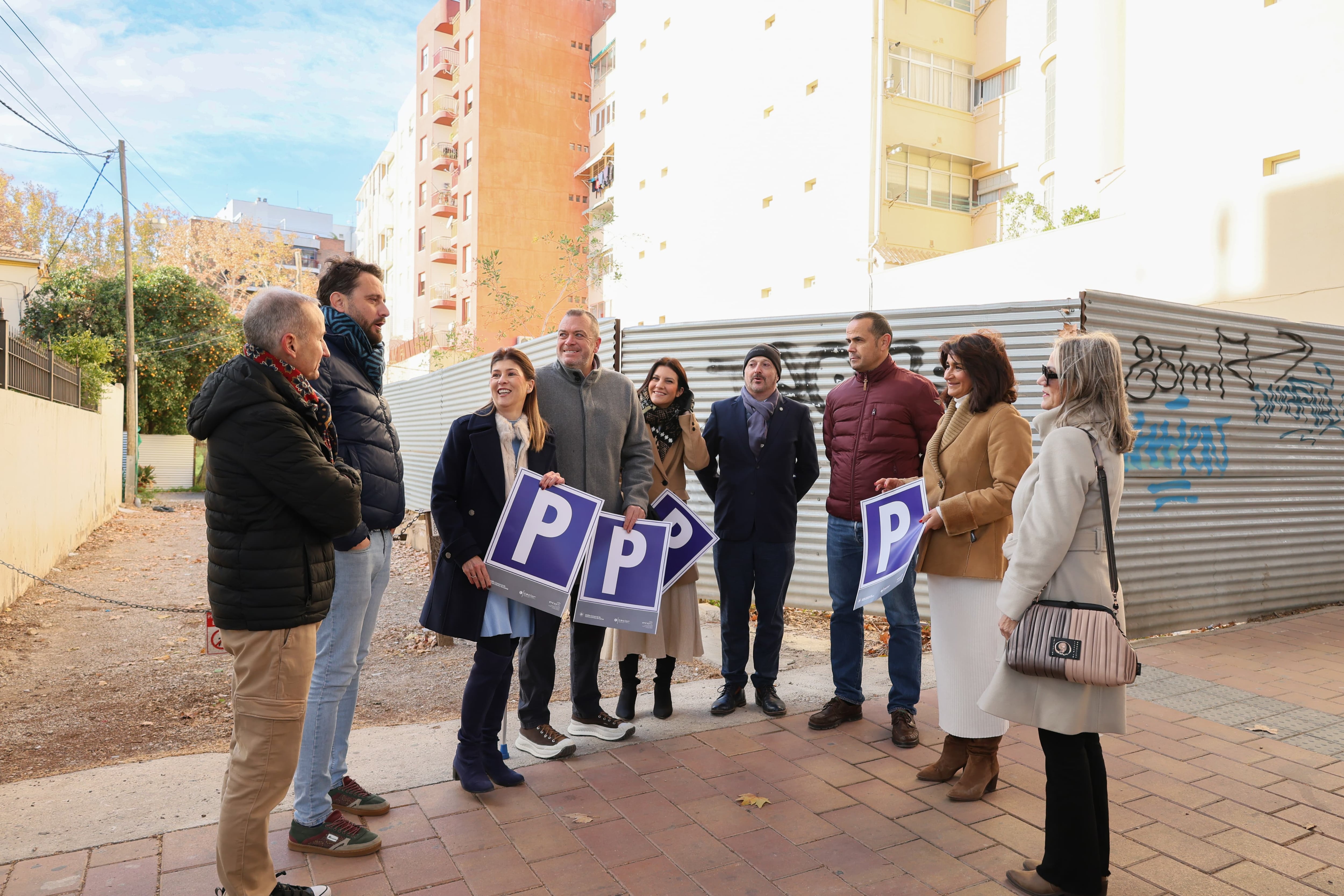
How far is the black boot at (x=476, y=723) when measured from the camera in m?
4.11

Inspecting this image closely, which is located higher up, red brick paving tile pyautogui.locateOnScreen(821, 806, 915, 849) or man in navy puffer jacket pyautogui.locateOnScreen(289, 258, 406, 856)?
man in navy puffer jacket pyautogui.locateOnScreen(289, 258, 406, 856)

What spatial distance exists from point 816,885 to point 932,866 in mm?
506

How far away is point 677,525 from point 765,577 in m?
0.67

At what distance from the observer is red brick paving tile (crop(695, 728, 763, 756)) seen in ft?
15.4

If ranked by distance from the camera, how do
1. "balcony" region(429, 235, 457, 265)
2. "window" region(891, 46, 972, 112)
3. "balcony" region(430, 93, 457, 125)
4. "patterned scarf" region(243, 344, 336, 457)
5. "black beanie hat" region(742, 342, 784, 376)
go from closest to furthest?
"patterned scarf" region(243, 344, 336, 457), "black beanie hat" region(742, 342, 784, 376), "window" region(891, 46, 972, 112), "balcony" region(429, 235, 457, 265), "balcony" region(430, 93, 457, 125)

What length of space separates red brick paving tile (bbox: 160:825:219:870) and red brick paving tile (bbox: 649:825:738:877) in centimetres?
174

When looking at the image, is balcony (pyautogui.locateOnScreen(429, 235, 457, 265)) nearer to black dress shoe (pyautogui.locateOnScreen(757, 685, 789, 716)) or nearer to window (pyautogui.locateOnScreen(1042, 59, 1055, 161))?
window (pyautogui.locateOnScreen(1042, 59, 1055, 161))

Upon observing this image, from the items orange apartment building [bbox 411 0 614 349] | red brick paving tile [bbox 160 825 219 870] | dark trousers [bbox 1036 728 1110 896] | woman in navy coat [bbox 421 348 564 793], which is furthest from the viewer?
orange apartment building [bbox 411 0 614 349]

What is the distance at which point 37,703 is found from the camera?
20.1 feet

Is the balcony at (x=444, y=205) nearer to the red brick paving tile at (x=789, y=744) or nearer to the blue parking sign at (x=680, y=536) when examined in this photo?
the blue parking sign at (x=680, y=536)

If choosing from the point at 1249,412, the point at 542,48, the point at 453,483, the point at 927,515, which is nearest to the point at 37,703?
the point at 453,483

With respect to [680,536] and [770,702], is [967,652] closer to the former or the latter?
[770,702]

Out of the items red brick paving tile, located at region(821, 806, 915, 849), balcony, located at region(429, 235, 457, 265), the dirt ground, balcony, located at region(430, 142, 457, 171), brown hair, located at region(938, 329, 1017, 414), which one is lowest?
the dirt ground

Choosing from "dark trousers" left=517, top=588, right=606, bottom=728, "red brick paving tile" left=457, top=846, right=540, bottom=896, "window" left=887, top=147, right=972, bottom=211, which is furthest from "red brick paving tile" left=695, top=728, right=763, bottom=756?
"window" left=887, top=147, right=972, bottom=211
